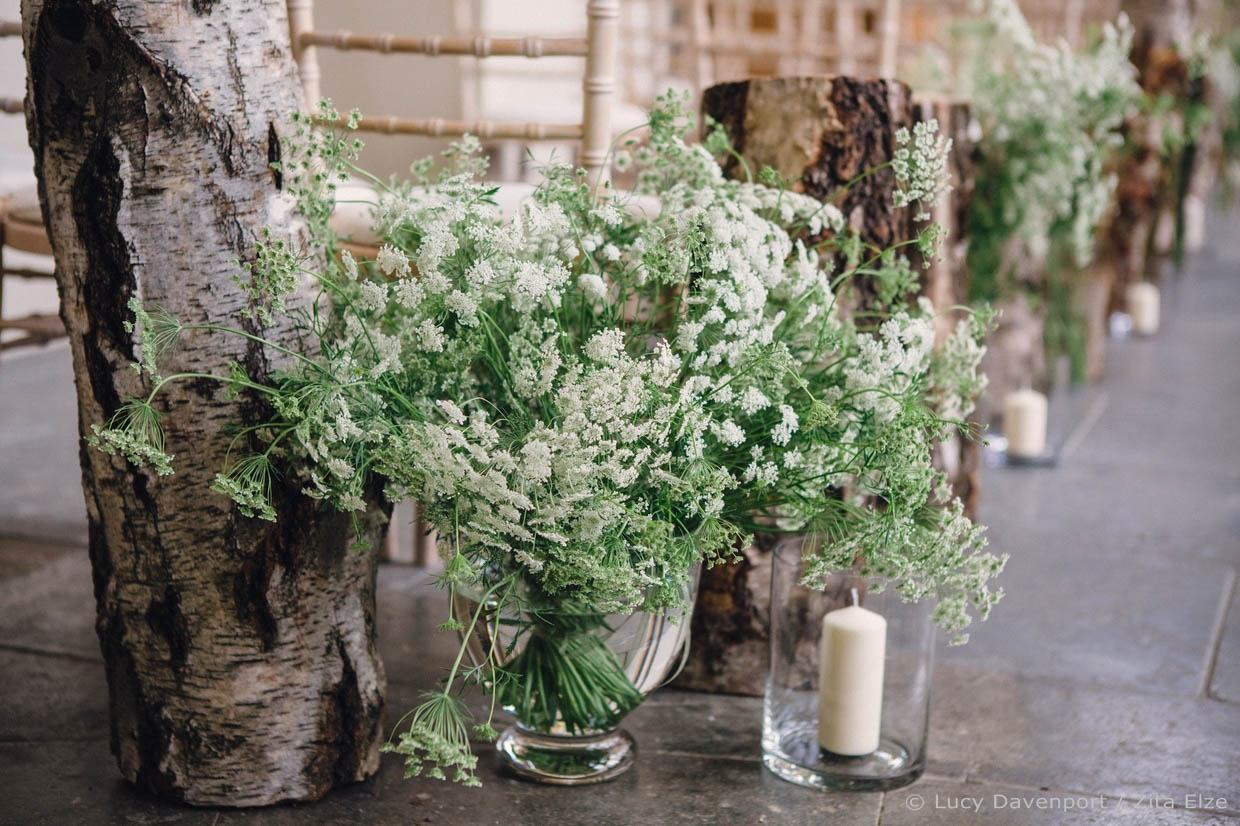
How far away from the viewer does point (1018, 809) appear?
57.4 inches

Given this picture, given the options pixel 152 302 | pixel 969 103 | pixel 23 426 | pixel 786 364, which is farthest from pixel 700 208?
pixel 23 426

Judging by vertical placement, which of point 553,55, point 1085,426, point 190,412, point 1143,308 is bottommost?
point 1085,426

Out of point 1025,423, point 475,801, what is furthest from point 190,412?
point 1025,423

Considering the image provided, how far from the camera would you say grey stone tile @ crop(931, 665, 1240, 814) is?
60.4 inches

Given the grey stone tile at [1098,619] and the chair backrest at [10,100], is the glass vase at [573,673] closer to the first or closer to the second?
the grey stone tile at [1098,619]

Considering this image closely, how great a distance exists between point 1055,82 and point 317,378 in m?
1.96

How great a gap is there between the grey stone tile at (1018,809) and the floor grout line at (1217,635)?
16.0 inches

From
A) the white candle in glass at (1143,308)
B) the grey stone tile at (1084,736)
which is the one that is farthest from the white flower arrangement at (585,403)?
the white candle in glass at (1143,308)

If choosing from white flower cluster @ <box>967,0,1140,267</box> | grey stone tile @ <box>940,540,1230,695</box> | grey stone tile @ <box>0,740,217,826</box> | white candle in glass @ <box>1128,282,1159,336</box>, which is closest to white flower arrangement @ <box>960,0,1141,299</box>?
white flower cluster @ <box>967,0,1140,267</box>

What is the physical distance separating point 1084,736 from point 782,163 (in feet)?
2.76

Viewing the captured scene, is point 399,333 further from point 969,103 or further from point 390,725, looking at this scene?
point 969,103

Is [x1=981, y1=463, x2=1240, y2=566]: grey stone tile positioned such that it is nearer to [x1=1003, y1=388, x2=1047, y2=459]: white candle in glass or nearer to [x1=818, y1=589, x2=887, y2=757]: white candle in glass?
[x1=1003, y1=388, x2=1047, y2=459]: white candle in glass

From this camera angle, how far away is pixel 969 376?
1.65 meters

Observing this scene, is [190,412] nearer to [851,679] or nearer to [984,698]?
[851,679]
